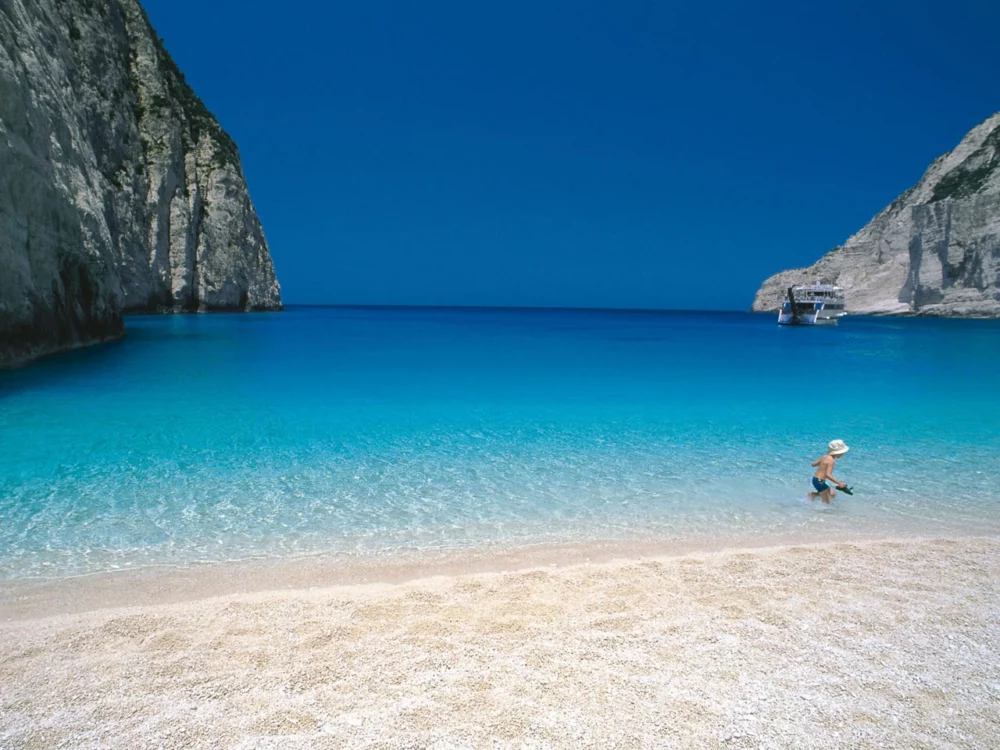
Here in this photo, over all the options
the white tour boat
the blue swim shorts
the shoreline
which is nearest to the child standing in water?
the blue swim shorts

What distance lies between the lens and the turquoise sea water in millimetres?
6230

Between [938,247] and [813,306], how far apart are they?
24.1 metres

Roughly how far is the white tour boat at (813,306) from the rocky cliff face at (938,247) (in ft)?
66.2

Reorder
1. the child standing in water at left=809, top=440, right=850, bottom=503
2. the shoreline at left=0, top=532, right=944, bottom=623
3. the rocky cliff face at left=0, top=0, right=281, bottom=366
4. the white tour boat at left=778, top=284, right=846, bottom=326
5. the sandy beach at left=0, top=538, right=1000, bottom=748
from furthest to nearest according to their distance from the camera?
1. the white tour boat at left=778, top=284, right=846, bottom=326
2. the rocky cliff face at left=0, top=0, right=281, bottom=366
3. the child standing in water at left=809, top=440, right=850, bottom=503
4. the shoreline at left=0, top=532, right=944, bottom=623
5. the sandy beach at left=0, top=538, right=1000, bottom=748

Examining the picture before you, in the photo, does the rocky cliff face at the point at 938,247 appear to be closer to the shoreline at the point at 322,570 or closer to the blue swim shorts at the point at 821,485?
the blue swim shorts at the point at 821,485

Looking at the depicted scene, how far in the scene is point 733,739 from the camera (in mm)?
2951

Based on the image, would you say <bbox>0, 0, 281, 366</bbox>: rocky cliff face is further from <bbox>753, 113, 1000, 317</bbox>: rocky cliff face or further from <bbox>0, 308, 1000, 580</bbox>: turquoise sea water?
<bbox>753, 113, 1000, 317</bbox>: rocky cliff face

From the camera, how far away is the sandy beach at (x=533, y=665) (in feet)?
9.87

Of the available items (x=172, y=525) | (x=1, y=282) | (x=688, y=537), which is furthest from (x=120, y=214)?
(x=688, y=537)

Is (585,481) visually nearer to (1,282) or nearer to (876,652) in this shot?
(876,652)

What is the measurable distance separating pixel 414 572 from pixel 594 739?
2613 mm

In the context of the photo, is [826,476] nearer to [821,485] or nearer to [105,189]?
[821,485]

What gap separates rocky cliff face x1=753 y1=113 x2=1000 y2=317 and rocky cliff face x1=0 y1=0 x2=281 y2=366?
81.7 metres

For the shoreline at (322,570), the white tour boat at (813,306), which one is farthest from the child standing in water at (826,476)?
the white tour boat at (813,306)
